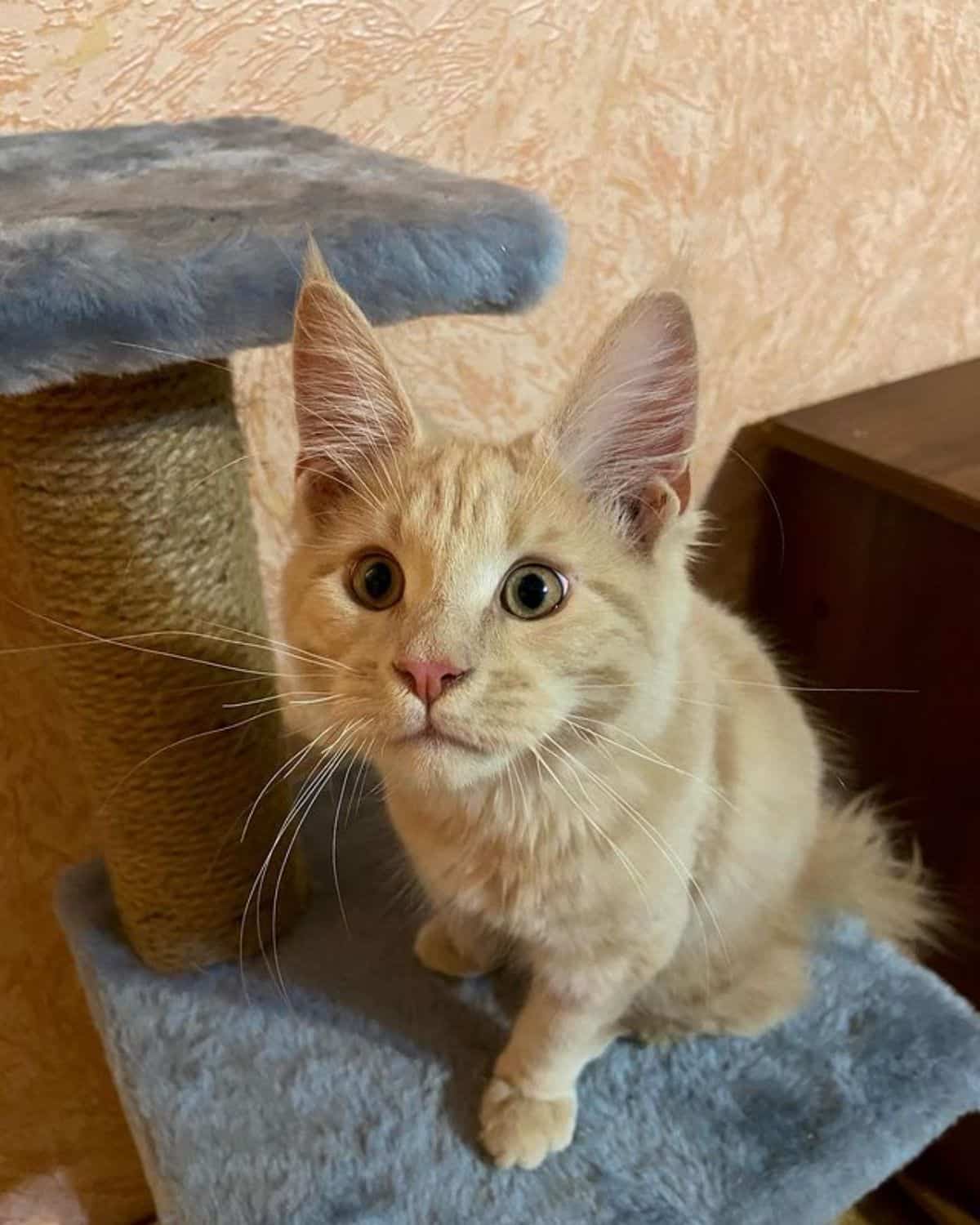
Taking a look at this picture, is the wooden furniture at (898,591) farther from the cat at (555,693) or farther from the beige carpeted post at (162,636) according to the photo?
the beige carpeted post at (162,636)

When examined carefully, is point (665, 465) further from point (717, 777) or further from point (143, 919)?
point (143, 919)

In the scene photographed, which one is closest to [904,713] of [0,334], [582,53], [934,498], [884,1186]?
[934,498]

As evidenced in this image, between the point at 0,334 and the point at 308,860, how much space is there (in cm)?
64

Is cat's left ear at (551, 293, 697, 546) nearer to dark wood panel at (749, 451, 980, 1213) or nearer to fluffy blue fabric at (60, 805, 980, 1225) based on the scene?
fluffy blue fabric at (60, 805, 980, 1225)

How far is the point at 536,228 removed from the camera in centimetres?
72

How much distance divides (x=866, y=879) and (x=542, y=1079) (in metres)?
0.43

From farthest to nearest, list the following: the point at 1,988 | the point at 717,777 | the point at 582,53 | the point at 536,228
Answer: the point at 1,988
the point at 582,53
the point at 717,777
the point at 536,228

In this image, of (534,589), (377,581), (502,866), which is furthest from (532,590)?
(502,866)

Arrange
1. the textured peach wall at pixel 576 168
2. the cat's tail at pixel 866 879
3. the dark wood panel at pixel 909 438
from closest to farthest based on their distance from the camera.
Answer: the textured peach wall at pixel 576 168, the cat's tail at pixel 866 879, the dark wood panel at pixel 909 438

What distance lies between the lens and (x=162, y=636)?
83 cm

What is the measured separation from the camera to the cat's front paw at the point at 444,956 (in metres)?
0.95

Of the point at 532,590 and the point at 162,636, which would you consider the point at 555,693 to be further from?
the point at 162,636

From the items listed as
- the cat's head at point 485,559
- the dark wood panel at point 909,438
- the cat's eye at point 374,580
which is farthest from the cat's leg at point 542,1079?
the dark wood panel at point 909,438

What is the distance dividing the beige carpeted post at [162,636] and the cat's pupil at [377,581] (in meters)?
0.14
